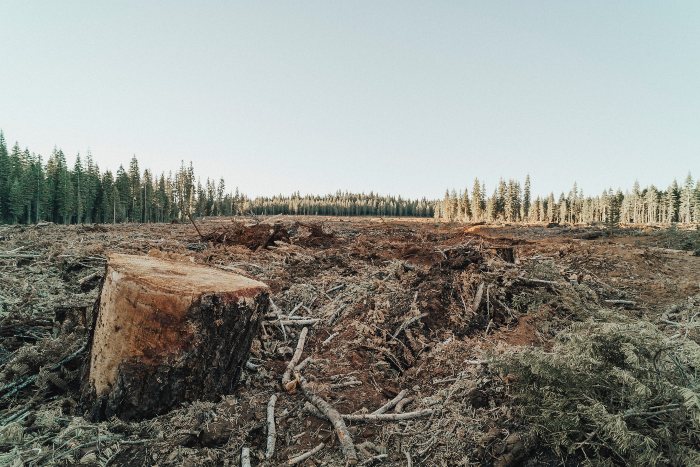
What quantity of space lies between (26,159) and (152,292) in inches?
3299

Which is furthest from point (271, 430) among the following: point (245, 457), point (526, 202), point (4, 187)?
point (526, 202)

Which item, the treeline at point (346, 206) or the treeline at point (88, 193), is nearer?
the treeline at point (88, 193)

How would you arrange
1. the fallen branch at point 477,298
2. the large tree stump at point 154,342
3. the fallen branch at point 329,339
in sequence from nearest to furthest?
the large tree stump at point 154,342, the fallen branch at point 329,339, the fallen branch at point 477,298

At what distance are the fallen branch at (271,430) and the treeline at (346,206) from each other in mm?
141761

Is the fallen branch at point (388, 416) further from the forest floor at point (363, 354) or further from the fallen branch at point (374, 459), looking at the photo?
the fallen branch at point (374, 459)

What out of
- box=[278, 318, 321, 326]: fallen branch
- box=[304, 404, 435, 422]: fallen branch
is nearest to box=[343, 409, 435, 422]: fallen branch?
box=[304, 404, 435, 422]: fallen branch

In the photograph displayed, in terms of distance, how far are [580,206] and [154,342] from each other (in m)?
119

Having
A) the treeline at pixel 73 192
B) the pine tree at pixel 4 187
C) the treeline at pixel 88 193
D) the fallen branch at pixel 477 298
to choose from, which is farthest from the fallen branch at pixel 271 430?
the pine tree at pixel 4 187

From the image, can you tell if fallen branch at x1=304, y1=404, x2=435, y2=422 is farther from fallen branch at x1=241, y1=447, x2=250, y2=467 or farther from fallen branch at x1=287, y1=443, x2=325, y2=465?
fallen branch at x1=241, y1=447, x2=250, y2=467

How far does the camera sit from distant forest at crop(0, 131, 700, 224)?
57406mm

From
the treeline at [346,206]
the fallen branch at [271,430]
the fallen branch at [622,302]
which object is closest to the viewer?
the fallen branch at [271,430]

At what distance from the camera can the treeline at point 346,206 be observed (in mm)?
148375

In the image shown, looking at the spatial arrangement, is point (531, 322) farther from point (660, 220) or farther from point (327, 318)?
point (660, 220)

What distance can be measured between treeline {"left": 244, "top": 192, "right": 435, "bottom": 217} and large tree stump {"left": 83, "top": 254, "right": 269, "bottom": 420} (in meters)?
142
